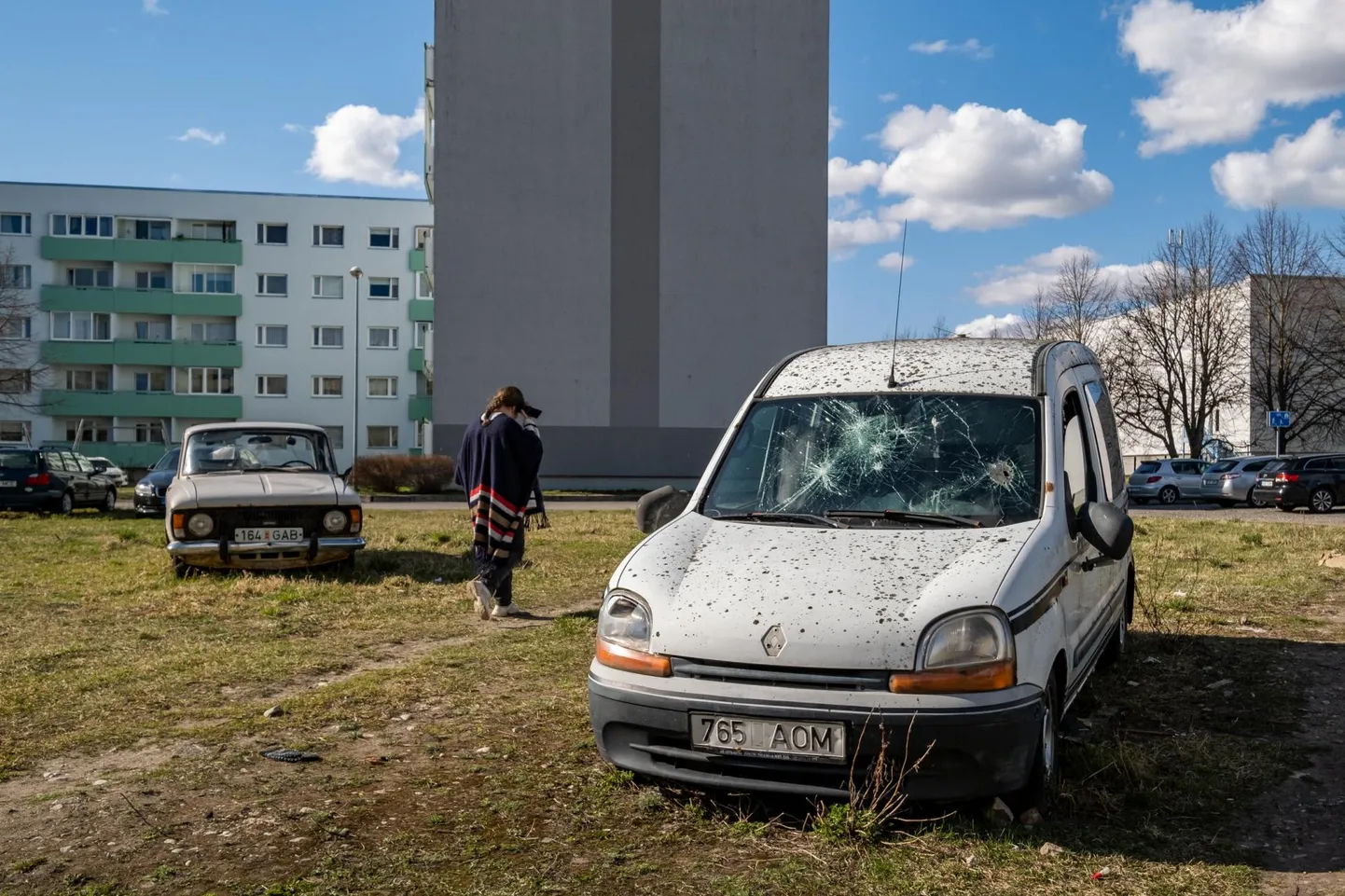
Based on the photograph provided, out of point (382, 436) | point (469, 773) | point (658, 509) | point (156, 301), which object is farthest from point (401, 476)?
point (156, 301)

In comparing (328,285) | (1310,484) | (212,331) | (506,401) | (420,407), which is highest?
(328,285)

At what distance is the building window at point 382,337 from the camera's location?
6544 centimetres

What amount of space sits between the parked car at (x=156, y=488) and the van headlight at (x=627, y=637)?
19.5 m

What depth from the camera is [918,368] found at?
6039 millimetres

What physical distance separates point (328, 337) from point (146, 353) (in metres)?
9.79

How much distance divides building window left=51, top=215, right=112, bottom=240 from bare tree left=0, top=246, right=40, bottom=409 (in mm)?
2664

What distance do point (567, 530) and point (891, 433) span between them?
585 inches

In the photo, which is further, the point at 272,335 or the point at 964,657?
the point at 272,335

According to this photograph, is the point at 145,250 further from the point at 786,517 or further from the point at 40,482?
the point at 786,517

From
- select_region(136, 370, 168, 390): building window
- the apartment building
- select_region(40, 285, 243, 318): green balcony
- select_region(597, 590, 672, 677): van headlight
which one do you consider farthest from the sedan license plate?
select_region(136, 370, 168, 390): building window

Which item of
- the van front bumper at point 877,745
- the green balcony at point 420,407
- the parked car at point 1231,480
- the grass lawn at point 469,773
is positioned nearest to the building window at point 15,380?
the green balcony at point 420,407

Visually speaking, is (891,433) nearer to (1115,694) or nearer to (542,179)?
(1115,694)

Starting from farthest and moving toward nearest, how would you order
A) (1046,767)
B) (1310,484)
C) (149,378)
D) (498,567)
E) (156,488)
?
(149,378) < (1310,484) < (156,488) < (498,567) < (1046,767)

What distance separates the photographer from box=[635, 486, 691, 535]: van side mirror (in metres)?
5.86
